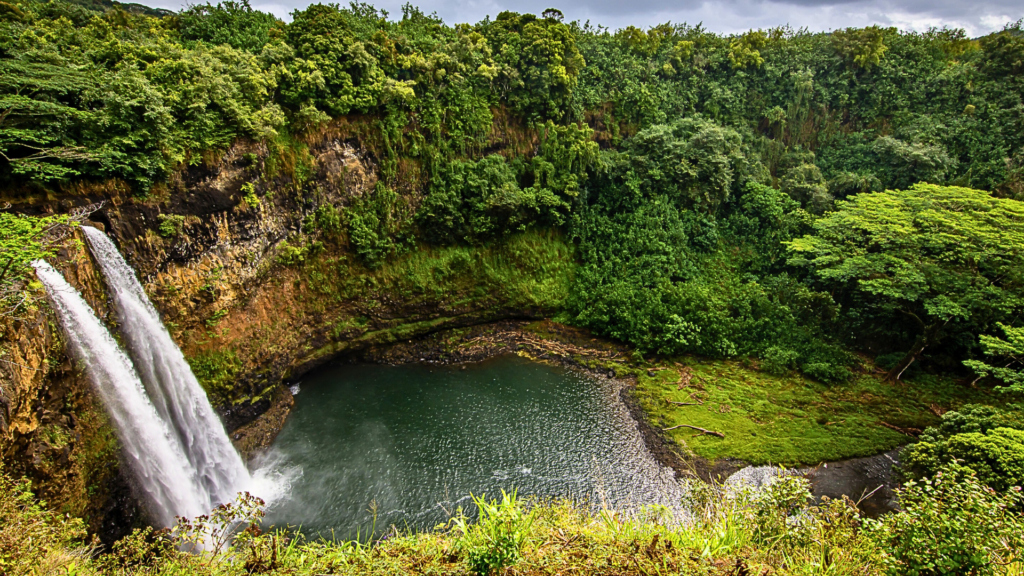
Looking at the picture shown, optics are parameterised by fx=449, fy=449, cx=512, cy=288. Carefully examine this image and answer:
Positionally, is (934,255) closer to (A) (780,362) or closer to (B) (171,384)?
(A) (780,362)

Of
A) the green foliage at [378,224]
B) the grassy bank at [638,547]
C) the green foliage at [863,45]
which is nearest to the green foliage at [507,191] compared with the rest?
the green foliage at [378,224]

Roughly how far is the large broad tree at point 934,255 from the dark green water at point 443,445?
9971 millimetres

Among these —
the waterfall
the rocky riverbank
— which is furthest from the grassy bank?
the rocky riverbank

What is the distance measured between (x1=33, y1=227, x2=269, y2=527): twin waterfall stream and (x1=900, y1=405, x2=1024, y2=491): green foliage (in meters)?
15.2

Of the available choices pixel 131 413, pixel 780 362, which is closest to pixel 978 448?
pixel 780 362

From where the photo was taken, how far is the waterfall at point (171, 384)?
10445 millimetres

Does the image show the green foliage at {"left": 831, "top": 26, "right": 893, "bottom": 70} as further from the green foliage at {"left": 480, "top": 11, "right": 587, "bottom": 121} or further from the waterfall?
the waterfall

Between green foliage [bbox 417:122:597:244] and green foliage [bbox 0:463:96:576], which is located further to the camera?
green foliage [bbox 417:122:597:244]

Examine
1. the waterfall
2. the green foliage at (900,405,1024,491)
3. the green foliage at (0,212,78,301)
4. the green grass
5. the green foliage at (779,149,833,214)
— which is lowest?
the green grass

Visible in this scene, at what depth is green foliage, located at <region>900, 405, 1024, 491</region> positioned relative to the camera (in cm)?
913

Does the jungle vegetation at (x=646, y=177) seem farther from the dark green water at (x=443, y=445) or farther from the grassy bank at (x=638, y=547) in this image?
the dark green water at (x=443, y=445)

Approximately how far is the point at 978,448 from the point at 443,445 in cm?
1301

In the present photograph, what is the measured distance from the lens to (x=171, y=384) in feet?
36.5

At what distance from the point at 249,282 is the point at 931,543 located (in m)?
16.4
